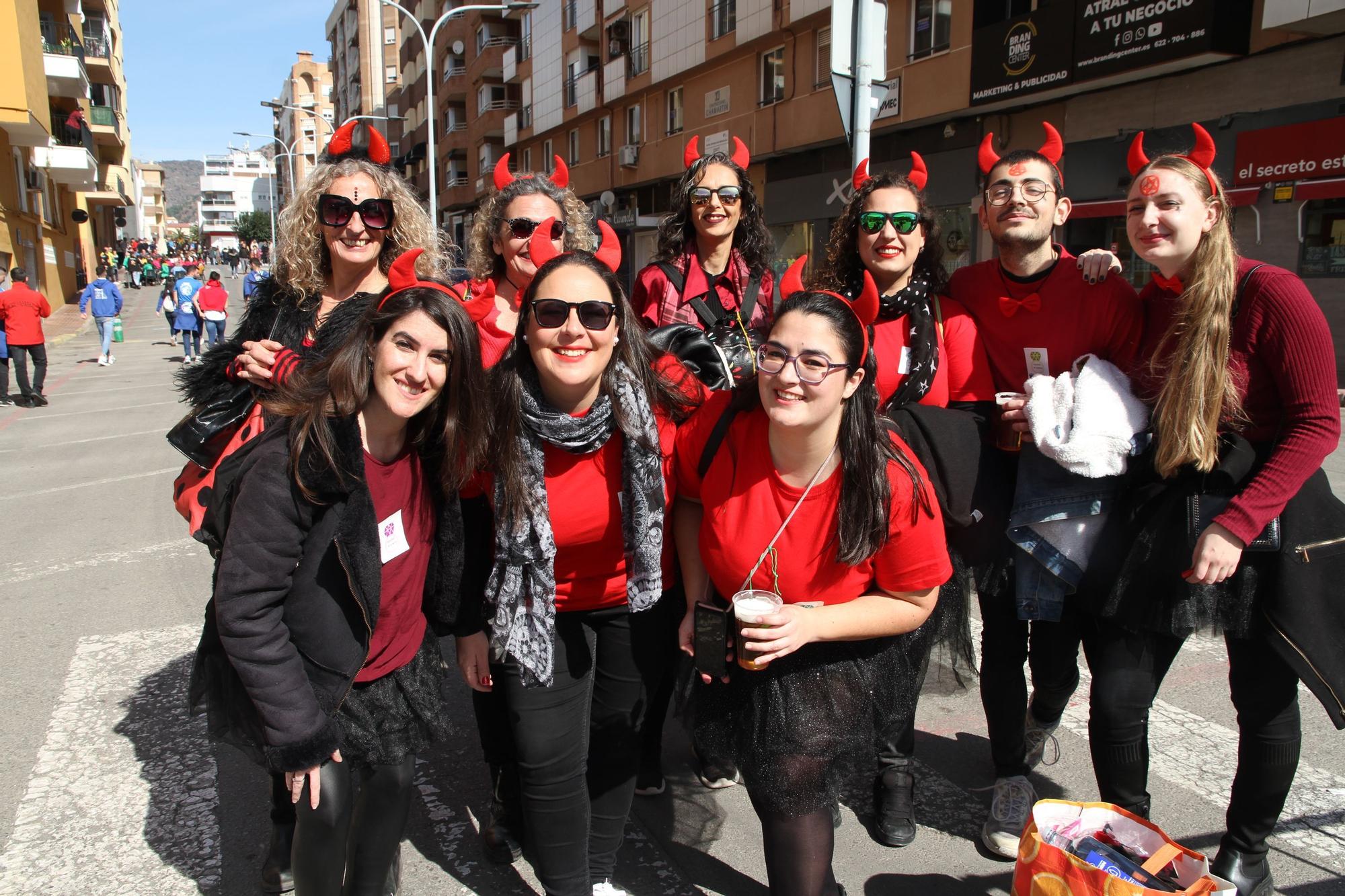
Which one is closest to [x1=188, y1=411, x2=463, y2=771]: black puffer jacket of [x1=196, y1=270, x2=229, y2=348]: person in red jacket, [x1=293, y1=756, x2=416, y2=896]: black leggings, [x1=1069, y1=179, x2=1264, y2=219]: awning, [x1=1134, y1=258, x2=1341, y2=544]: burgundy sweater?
[x1=293, y1=756, x2=416, y2=896]: black leggings

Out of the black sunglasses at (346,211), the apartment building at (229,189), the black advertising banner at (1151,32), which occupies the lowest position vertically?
the black sunglasses at (346,211)

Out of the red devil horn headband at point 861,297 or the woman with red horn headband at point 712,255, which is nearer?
the red devil horn headband at point 861,297

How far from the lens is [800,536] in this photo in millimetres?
2129

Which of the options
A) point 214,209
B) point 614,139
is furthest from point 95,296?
point 214,209

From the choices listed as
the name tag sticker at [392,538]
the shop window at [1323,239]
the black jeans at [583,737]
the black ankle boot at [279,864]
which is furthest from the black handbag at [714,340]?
the shop window at [1323,239]

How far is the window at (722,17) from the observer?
2195 centimetres

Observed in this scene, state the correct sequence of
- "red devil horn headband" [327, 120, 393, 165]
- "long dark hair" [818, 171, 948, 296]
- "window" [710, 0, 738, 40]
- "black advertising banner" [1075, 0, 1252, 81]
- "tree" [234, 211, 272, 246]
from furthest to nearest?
1. "tree" [234, 211, 272, 246]
2. "window" [710, 0, 738, 40]
3. "black advertising banner" [1075, 0, 1252, 81]
4. "red devil horn headband" [327, 120, 393, 165]
5. "long dark hair" [818, 171, 948, 296]

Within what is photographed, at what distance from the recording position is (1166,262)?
234 centimetres

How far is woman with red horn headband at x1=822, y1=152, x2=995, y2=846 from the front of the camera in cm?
262

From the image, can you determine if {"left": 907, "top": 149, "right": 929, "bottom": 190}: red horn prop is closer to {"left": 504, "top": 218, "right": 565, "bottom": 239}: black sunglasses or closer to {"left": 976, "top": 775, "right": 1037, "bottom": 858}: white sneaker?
{"left": 504, "top": 218, "right": 565, "bottom": 239}: black sunglasses

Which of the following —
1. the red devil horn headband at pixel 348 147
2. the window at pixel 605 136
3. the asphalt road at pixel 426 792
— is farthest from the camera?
the window at pixel 605 136

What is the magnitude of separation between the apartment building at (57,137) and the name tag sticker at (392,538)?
15.1 m

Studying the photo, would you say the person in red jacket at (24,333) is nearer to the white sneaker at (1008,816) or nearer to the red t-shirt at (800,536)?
the red t-shirt at (800,536)

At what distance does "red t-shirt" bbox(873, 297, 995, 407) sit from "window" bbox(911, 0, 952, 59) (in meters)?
15.4
